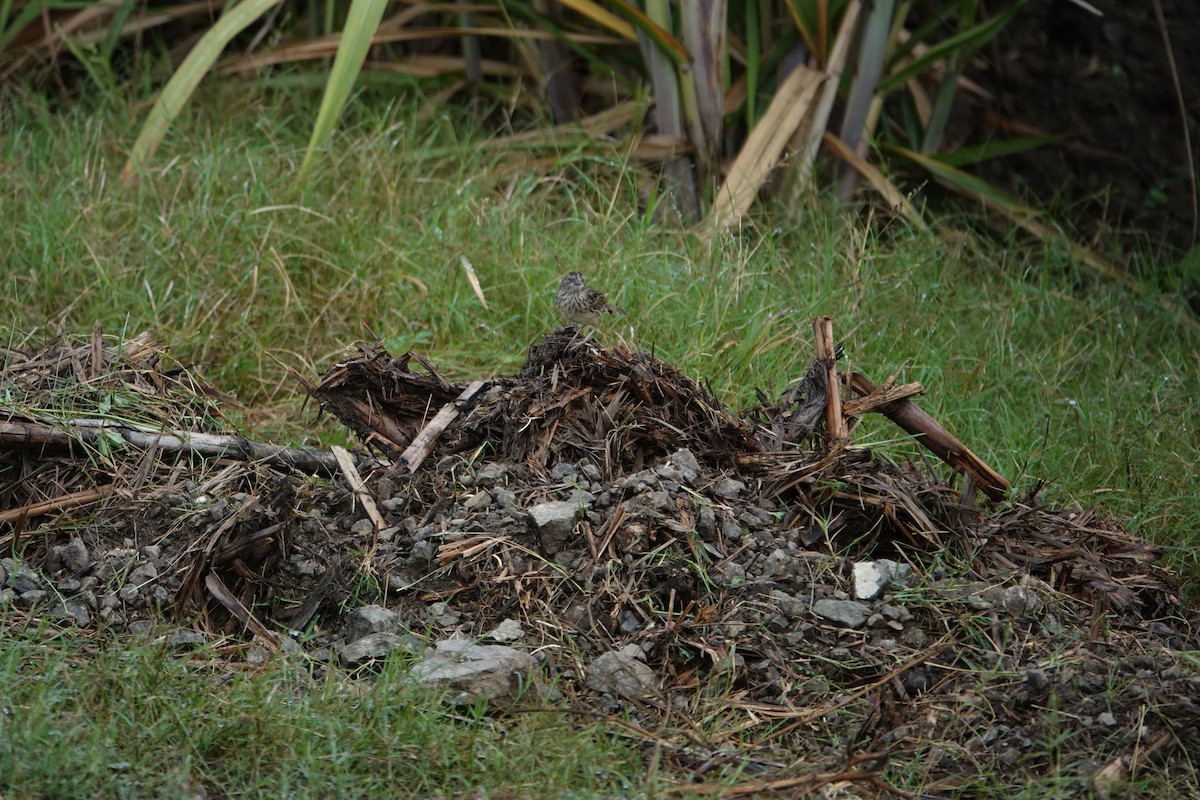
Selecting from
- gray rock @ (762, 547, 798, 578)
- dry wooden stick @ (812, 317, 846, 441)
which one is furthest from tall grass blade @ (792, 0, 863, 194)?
gray rock @ (762, 547, 798, 578)

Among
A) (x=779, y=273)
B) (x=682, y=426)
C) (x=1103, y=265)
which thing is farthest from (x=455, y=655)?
(x=1103, y=265)

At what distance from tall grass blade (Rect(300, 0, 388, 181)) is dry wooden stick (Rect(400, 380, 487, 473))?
1459mm

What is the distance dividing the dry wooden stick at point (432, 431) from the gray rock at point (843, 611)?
0.94m

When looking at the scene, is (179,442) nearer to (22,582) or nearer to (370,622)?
(22,582)

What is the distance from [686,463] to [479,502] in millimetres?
460

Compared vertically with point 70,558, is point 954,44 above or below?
above

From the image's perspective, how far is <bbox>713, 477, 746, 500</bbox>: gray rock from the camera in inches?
105

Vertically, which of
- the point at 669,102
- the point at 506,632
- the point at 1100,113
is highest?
the point at 669,102

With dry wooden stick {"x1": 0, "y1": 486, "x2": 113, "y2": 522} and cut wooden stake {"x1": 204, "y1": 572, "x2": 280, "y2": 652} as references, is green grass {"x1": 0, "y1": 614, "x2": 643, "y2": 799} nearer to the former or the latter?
cut wooden stake {"x1": 204, "y1": 572, "x2": 280, "y2": 652}

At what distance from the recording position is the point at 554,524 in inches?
99.2

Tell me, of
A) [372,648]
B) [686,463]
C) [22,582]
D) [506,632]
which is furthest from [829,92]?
[22,582]

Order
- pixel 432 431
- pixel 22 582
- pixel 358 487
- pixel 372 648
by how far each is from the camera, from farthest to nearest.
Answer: pixel 432 431
pixel 358 487
pixel 22 582
pixel 372 648

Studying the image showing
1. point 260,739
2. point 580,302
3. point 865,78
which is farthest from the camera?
point 865,78

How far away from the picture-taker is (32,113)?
17.1 ft
